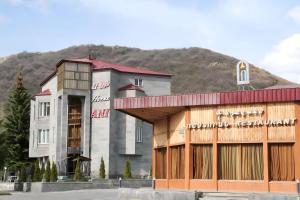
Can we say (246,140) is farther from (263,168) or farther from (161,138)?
(161,138)

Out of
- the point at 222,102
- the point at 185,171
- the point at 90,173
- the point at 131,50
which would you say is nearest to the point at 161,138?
the point at 185,171

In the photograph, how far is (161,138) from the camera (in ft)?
102

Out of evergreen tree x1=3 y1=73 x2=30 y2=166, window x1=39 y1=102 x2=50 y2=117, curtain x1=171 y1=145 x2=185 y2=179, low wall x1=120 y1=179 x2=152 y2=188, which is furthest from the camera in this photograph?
evergreen tree x1=3 y1=73 x2=30 y2=166

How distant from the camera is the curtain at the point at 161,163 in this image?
30.8 meters

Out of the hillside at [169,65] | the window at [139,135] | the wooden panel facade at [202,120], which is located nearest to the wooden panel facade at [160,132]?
the wooden panel facade at [202,120]

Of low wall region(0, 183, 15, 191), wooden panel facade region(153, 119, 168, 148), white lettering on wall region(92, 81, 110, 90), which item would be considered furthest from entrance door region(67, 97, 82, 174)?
wooden panel facade region(153, 119, 168, 148)

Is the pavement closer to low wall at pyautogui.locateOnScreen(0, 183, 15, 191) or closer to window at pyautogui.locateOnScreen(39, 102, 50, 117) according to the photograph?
low wall at pyautogui.locateOnScreen(0, 183, 15, 191)

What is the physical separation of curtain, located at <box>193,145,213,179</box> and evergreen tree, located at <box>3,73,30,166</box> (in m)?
45.3

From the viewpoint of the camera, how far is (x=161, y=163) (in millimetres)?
31438

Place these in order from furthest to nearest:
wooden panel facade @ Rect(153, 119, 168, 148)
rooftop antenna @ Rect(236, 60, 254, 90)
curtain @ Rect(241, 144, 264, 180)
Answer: wooden panel facade @ Rect(153, 119, 168, 148) → rooftop antenna @ Rect(236, 60, 254, 90) → curtain @ Rect(241, 144, 264, 180)

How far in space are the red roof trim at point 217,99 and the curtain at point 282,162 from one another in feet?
7.36

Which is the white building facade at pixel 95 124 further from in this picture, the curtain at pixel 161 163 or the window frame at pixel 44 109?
the curtain at pixel 161 163

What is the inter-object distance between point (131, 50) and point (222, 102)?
150946mm

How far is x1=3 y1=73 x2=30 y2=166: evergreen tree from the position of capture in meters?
68.7
